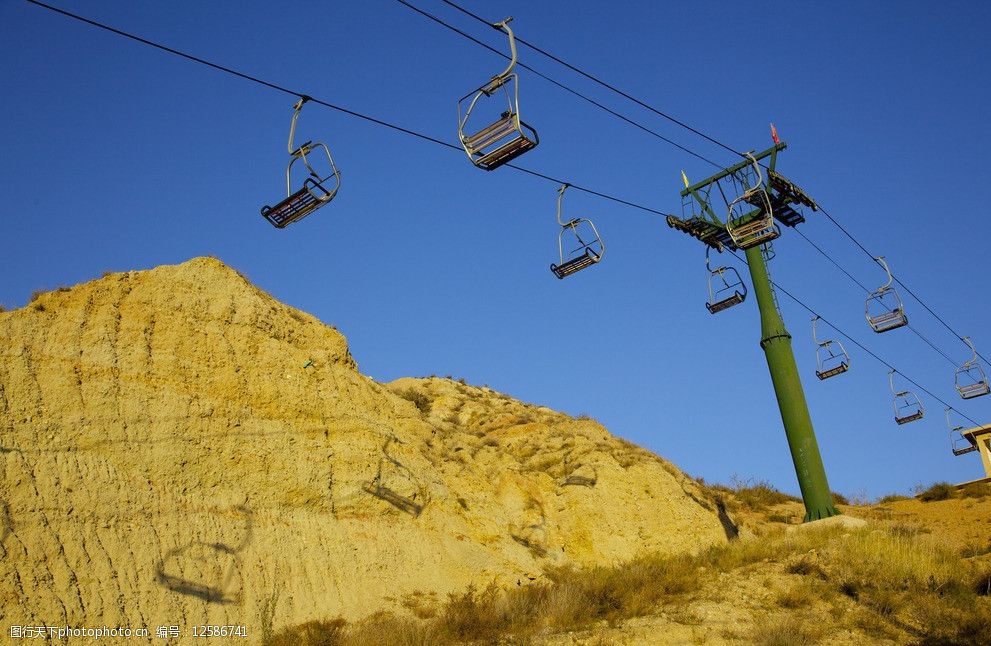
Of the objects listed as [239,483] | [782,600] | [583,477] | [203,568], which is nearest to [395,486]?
[239,483]

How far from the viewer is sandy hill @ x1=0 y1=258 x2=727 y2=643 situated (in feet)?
48.0

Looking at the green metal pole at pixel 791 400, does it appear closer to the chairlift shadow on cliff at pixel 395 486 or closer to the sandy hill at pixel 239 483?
the sandy hill at pixel 239 483

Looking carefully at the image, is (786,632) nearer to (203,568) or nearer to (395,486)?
(395,486)

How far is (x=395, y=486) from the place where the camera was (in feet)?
64.7

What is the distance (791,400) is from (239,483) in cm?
1386

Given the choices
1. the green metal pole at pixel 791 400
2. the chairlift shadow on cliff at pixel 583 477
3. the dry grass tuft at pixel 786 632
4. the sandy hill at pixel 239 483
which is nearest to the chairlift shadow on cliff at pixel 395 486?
the sandy hill at pixel 239 483

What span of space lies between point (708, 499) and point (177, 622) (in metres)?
18.5

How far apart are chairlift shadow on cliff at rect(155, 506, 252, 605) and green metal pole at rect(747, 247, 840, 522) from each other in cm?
1349

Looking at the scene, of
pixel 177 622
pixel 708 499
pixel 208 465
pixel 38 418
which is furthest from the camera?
pixel 708 499

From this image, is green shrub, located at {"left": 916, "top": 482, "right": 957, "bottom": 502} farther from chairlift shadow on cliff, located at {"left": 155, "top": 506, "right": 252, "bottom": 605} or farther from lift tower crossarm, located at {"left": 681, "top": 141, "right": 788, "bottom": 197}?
chairlift shadow on cliff, located at {"left": 155, "top": 506, "right": 252, "bottom": 605}

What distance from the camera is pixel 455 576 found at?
61.7ft

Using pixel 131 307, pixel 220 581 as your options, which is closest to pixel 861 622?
A: pixel 220 581

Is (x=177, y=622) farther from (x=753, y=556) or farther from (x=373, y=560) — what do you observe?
(x=753, y=556)

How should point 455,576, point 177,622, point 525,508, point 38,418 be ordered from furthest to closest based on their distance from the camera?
point 525,508 → point 455,576 → point 38,418 → point 177,622
